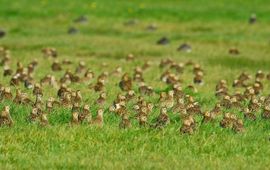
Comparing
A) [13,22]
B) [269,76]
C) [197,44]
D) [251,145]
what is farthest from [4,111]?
[13,22]

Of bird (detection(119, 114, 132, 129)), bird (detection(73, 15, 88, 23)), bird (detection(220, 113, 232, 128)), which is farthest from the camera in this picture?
bird (detection(73, 15, 88, 23))

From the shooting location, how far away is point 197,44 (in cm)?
3108

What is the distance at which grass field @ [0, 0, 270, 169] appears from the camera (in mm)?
11922

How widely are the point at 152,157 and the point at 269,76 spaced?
36.5ft

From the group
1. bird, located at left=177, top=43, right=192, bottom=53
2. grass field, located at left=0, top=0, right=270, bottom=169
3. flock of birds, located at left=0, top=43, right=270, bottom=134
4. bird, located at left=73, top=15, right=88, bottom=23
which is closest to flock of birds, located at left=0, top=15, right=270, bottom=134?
flock of birds, located at left=0, top=43, right=270, bottom=134

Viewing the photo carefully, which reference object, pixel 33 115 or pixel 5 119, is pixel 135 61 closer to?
pixel 33 115

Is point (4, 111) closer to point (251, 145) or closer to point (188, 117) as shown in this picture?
point (188, 117)

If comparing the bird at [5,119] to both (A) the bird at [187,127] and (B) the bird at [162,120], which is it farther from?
(A) the bird at [187,127]

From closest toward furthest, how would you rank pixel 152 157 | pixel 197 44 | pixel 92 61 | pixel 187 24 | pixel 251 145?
1. pixel 152 157
2. pixel 251 145
3. pixel 92 61
4. pixel 197 44
5. pixel 187 24

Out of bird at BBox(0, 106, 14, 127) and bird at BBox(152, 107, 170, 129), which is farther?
bird at BBox(152, 107, 170, 129)

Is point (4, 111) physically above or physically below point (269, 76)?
above

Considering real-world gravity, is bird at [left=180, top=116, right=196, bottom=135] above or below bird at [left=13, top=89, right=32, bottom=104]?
below

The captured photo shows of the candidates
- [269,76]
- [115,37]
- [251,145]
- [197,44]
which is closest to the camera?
[251,145]

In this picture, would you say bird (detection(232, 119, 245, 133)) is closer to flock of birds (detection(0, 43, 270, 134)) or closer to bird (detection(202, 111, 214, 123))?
flock of birds (detection(0, 43, 270, 134))
